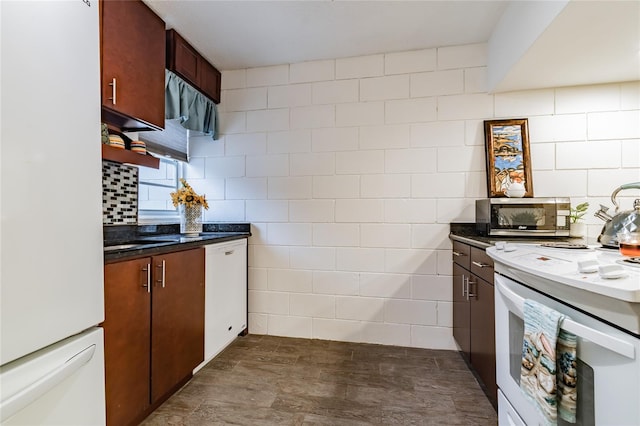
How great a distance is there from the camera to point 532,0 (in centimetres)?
163

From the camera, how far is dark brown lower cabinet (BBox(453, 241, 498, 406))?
5.11ft

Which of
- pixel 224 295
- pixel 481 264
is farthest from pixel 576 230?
pixel 224 295

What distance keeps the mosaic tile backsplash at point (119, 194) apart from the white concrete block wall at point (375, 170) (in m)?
0.68

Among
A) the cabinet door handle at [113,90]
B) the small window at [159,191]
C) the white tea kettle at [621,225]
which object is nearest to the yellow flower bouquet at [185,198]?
the small window at [159,191]

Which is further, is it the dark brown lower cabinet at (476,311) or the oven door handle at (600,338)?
the dark brown lower cabinet at (476,311)

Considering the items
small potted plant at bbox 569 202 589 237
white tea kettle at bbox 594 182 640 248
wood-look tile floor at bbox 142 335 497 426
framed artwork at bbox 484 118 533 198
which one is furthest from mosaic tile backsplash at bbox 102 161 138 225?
small potted plant at bbox 569 202 589 237

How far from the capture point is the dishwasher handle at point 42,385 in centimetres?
68

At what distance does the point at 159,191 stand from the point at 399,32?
2356mm

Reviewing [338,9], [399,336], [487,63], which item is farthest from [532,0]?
[399,336]

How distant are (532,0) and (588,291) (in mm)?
1689

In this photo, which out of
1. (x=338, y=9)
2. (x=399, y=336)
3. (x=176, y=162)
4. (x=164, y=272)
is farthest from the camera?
(x=176, y=162)

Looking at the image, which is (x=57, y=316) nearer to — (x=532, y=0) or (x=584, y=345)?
(x=584, y=345)

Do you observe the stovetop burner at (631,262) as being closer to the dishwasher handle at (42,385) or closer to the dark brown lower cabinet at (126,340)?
the dishwasher handle at (42,385)

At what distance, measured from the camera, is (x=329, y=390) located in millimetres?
1829
